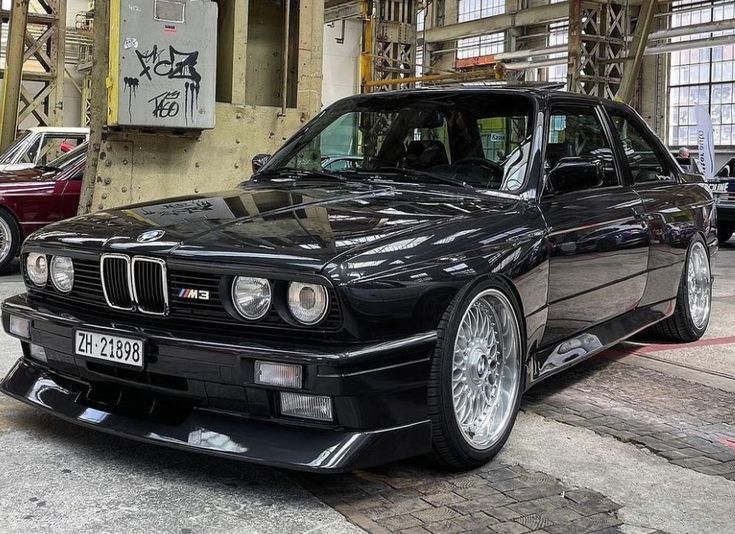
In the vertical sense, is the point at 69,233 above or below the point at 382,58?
below

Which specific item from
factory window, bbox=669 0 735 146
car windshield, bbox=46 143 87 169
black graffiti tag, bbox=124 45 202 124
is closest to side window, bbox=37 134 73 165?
car windshield, bbox=46 143 87 169

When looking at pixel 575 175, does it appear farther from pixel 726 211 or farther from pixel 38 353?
pixel 726 211

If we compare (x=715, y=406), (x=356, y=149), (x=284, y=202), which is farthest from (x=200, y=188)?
(x=715, y=406)

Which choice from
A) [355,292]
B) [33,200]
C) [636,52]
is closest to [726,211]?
[636,52]

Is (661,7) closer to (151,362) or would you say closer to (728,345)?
(728,345)

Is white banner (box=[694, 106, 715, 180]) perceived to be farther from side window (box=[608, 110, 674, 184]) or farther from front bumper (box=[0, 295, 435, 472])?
front bumper (box=[0, 295, 435, 472])

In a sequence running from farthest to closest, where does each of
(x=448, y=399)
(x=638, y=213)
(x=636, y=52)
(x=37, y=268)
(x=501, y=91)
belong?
(x=636, y=52) < (x=638, y=213) < (x=501, y=91) < (x=37, y=268) < (x=448, y=399)

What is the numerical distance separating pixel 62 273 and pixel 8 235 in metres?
5.60

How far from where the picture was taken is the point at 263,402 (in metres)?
2.64

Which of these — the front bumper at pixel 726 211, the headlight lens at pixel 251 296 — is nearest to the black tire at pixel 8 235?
the headlight lens at pixel 251 296

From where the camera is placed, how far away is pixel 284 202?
3393 millimetres

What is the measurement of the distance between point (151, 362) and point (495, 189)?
5.09 feet

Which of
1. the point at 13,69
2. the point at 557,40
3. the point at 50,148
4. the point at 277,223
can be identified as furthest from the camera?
the point at 557,40

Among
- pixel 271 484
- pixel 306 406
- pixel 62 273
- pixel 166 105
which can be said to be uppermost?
pixel 166 105
